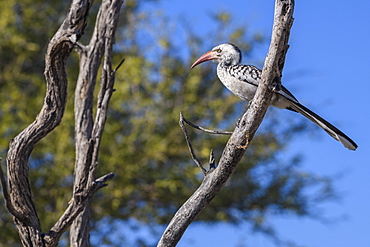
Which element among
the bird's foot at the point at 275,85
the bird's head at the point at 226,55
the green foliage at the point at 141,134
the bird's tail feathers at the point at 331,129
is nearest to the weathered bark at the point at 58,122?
the bird's head at the point at 226,55

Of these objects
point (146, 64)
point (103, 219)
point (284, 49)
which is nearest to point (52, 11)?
point (146, 64)

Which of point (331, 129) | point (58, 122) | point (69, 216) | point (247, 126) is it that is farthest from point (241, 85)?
point (69, 216)

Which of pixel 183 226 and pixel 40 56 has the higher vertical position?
pixel 40 56

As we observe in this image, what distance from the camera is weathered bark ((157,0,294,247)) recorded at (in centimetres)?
256

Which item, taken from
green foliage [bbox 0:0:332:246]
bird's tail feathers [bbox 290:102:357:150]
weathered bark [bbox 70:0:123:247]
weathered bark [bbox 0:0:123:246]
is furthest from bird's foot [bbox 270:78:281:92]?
green foliage [bbox 0:0:332:246]

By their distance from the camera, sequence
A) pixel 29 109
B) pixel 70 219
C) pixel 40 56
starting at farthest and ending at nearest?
pixel 40 56, pixel 29 109, pixel 70 219

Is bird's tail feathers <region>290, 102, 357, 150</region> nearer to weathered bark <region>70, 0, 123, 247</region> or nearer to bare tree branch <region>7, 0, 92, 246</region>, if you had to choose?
weathered bark <region>70, 0, 123, 247</region>

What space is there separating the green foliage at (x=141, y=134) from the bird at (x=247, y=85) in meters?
5.11

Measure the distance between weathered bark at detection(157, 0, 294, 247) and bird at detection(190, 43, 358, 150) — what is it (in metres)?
0.09

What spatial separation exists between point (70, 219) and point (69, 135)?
605 cm

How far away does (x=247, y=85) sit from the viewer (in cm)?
355

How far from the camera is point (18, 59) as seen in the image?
988 centimetres

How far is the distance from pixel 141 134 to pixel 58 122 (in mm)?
6223

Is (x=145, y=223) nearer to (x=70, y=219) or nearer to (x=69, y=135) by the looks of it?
(x=69, y=135)
